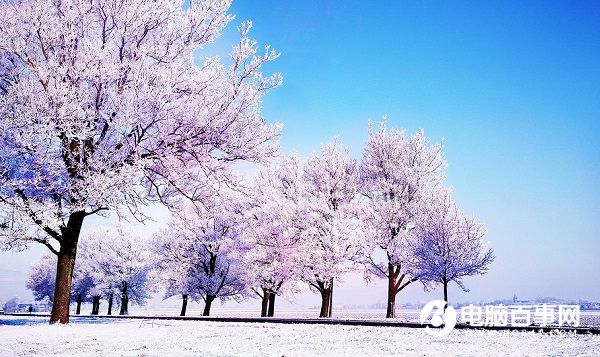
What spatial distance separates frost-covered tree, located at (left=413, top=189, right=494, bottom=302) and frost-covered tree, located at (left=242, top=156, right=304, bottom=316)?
26.0 feet

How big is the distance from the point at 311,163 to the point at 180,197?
55.8 ft

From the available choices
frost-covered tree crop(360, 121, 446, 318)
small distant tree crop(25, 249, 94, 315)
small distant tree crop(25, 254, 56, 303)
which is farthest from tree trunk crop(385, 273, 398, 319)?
small distant tree crop(25, 254, 56, 303)

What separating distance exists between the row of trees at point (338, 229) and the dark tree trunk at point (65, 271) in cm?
1199

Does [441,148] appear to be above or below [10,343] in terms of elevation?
above

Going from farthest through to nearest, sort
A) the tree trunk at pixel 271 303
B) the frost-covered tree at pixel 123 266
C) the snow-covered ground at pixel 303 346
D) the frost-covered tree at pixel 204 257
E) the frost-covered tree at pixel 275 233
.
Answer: the frost-covered tree at pixel 123 266, the frost-covered tree at pixel 204 257, the tree trunk at pixel 271 303, the frost-covered tree at pixel 275 233, the snow-covered ground at pixel 303 346

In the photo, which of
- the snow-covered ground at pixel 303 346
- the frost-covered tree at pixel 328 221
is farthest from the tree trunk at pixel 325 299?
the snow-covered ground at pixel 303 346

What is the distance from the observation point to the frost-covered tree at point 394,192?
28812 millimetres

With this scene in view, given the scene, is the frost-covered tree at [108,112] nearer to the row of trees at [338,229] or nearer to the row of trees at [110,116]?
the row of trees at [110,116]

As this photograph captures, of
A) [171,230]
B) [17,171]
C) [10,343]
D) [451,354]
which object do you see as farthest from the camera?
[171,230]

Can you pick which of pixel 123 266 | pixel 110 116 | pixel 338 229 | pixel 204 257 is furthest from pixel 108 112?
pixel 123 266

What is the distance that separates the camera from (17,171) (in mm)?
13555

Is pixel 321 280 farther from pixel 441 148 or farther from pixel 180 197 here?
pixel 180 197

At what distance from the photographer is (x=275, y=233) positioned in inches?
1217

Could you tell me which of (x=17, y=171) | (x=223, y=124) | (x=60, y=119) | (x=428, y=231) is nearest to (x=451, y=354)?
(x=223, y=124)
